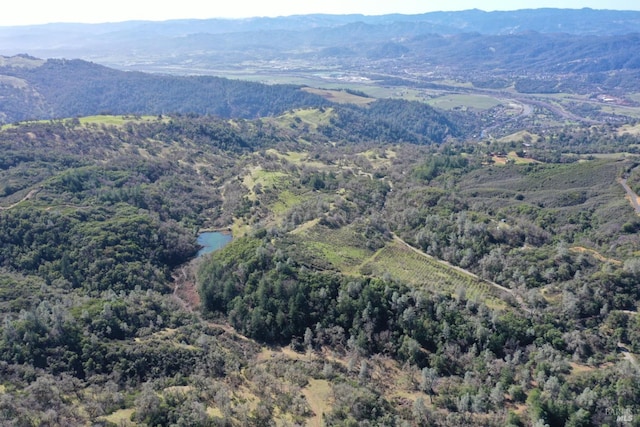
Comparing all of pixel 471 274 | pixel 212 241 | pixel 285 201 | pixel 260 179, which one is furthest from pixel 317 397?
pixel 260 179

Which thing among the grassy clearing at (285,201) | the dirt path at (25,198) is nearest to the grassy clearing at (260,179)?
the grassy clearing at (285,201)

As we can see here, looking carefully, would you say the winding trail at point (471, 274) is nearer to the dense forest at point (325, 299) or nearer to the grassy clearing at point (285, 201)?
the dense forest at point (325, 299)

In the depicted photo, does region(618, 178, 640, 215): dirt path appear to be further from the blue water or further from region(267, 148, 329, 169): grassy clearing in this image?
the blue water

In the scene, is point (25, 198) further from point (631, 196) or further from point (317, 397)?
point (631, 196)

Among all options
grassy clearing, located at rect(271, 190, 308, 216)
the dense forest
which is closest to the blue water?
the dense forest

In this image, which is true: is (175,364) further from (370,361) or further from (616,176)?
(616,176)

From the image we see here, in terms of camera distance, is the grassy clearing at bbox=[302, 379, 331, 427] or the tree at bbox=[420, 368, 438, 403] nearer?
the grassy clearing at bbox=[302, 379, 331, 427]
